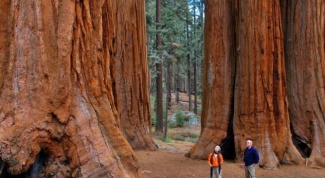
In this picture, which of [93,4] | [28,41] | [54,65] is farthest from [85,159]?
[93,4]

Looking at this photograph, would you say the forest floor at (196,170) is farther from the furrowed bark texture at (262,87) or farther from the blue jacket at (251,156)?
the blue jacket at (251,156)

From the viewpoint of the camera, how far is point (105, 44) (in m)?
6.38

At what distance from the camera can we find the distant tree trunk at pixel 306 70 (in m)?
12.2

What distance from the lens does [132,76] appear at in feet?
44.1

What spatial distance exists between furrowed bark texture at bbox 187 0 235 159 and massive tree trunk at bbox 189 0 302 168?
0.03 m

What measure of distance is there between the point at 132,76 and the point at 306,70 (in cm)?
591

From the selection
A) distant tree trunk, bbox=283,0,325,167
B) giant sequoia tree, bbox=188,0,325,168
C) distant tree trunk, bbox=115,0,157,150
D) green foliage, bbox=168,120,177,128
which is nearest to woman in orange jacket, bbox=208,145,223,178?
giant sequoia tree, bbox=188,0,325,168

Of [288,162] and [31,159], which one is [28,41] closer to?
[31,159]

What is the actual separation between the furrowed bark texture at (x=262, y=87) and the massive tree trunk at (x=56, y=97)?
20.3 ft

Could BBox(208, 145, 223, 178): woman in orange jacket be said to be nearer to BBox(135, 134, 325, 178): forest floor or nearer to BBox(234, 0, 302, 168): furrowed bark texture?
BBox(135, 134, 325, 178): forest floor

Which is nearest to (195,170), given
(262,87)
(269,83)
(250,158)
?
(250,158)

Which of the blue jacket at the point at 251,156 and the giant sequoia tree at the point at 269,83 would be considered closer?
the blue jacket at the point at 251,156

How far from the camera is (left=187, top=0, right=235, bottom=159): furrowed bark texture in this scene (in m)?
11.8

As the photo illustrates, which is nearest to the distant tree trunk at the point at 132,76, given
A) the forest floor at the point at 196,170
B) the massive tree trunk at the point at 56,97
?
the forest floor at the point at 196,170
